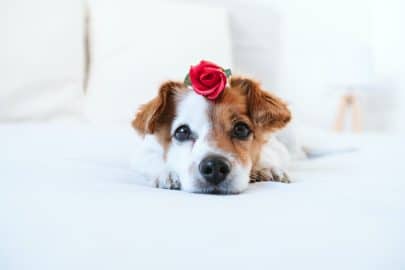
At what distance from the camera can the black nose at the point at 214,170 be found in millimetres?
894

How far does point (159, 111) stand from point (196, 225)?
0.52 meters

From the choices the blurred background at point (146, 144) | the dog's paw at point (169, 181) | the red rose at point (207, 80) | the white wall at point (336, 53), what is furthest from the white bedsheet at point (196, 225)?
the white wall at point (336, 53)

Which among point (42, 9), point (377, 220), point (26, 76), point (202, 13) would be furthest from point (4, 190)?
point (202, 13)

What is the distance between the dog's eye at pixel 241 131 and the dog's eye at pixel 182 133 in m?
0.10

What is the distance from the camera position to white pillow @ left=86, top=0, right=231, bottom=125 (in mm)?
1855

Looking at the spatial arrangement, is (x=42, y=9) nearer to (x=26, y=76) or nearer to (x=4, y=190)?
(x=26, y=76)

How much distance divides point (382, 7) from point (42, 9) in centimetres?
250

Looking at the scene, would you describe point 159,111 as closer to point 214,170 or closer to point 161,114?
point 161,114

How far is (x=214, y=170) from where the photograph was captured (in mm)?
894

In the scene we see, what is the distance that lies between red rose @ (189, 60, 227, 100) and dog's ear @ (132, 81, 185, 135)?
4.1 inches

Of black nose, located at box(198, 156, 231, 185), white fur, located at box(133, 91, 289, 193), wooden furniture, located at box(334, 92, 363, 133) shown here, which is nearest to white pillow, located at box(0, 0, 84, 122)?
white fur, located at box(133, 91, 289, 193)

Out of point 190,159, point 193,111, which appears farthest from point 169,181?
point 193,111

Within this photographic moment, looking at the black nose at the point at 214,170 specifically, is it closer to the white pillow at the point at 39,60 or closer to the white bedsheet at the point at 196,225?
the white bedsheet at the point at 196,225

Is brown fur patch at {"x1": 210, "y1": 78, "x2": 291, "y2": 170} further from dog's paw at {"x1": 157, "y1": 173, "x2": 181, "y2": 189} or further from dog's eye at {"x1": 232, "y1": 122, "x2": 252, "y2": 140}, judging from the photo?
dog's paw at {"x1": 157, "y1": 173, "x2": 181, "y2": 189}
